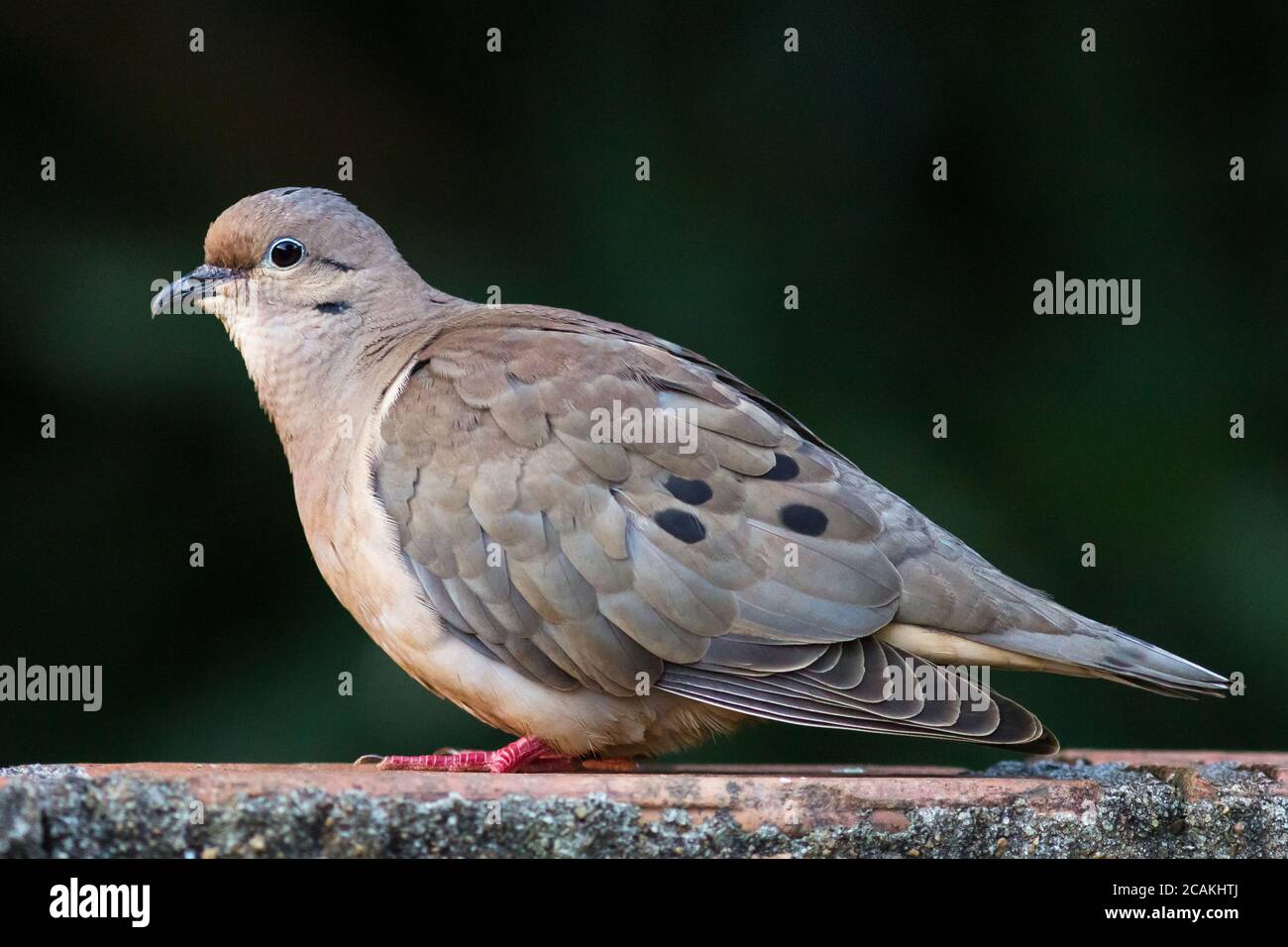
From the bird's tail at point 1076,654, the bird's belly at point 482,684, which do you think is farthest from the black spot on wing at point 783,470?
the bird's belly at point 482,684

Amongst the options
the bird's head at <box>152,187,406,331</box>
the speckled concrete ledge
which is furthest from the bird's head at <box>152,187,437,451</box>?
the speckled concrete ledge

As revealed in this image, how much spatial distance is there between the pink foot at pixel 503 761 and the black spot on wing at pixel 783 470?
879 millimetres

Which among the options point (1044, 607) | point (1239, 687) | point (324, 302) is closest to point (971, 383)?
point (1239, 687)

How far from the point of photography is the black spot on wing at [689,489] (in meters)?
3.64

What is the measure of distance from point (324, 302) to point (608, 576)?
130 centimetres

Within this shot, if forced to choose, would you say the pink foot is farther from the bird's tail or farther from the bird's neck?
the bird's tail

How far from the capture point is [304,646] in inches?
209

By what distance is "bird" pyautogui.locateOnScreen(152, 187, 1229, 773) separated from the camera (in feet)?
11.5

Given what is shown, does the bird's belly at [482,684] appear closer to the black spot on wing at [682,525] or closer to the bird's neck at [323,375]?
the bird's neck at [323,375]

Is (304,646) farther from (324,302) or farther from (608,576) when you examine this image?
(608,576)

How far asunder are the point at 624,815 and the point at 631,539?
1052 mm

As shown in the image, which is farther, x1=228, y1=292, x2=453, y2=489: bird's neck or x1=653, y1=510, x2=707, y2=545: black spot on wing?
x1=228, y1=292, x2=453, y2=489: bird's neck

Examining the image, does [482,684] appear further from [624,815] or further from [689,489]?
[624,815]

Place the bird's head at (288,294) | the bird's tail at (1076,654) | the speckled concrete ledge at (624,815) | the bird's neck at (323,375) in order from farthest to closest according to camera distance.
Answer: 1. the bird's head at (288,294)
2. the bird's neck at (323,375)
3. the bird's tail at (1076,654)
4. the speckled concrete ledge at (624,815)
